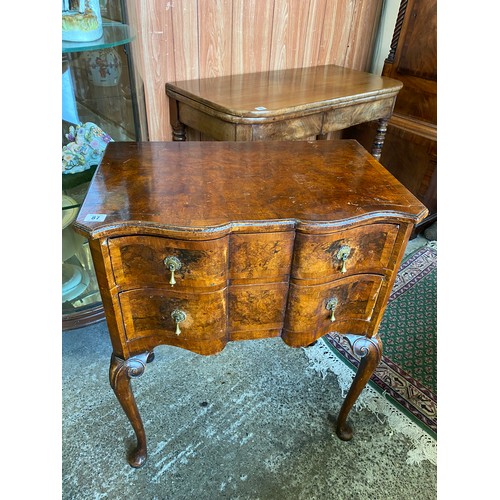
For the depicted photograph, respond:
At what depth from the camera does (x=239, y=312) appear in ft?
3.38

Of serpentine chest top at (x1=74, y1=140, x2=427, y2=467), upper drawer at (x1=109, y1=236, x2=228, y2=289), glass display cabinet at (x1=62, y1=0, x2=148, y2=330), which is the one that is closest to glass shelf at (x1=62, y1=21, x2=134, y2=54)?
glass display cabinet at (x1=62, y1=0, x2=148, y2=330)

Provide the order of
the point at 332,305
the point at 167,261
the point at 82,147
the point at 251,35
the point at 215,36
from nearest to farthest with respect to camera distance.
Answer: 1. the point at 167,261
2. the point at 332,305
3. the point at 82,147
4. the point at 215,36
5. the point at 251,35

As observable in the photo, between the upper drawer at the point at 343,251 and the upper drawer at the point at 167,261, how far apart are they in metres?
0.18

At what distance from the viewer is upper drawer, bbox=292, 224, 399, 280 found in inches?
36.3

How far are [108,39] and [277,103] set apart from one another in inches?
26.1

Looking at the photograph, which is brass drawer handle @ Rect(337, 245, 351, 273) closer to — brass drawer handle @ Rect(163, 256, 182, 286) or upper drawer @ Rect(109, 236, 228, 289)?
upper drawer @ Rect(109, 236, 228, 289)

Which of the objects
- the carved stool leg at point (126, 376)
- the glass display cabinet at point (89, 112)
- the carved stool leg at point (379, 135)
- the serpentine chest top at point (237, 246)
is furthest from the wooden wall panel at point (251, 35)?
the carved stool leg at point (126, 376)

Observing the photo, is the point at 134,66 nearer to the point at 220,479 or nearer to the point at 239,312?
the point at 239,312

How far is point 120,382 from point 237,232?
1.80 ft

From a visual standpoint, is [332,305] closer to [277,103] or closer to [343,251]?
[343,251]

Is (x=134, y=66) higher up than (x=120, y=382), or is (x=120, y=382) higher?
(x=134, y=66)

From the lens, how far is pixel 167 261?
2.93 ft

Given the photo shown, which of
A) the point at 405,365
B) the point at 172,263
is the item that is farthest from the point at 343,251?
the point at 405,365
